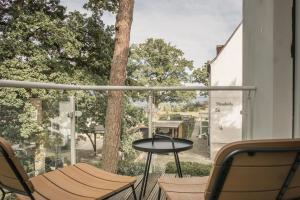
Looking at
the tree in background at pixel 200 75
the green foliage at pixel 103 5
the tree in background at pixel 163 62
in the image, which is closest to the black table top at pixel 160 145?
the green foliage at pixel 103 5

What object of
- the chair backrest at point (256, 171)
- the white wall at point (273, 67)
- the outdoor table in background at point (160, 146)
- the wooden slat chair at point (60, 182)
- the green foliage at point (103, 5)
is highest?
the green foliage at point (103, 5)

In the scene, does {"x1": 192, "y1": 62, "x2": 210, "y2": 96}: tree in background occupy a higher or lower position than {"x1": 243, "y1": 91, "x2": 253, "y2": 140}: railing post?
higher

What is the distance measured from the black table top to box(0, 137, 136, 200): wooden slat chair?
32 centimetres

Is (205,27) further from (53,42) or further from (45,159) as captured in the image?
(45,159)

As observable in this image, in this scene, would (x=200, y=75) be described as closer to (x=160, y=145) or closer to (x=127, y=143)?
(x=127, y=143)

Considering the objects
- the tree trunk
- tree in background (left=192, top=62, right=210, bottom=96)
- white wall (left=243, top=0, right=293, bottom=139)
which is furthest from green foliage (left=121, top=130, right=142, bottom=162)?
tree in background (left=192, top=62, right=210, bottom=96)

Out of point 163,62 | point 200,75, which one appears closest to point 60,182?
point 200,75

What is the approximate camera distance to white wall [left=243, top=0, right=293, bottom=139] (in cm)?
240

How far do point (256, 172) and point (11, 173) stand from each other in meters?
1.00

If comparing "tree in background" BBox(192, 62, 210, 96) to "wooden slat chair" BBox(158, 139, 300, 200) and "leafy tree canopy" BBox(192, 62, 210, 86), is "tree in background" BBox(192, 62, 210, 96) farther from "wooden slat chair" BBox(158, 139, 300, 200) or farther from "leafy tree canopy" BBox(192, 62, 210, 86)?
"wooden slat chair" BBox(158, 139, 300, 200)

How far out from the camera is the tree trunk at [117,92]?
7219mm

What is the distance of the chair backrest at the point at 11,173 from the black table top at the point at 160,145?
109 cm

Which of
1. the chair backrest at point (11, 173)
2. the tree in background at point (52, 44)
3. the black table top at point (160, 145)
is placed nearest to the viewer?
the chair backrest at point (11, 173)

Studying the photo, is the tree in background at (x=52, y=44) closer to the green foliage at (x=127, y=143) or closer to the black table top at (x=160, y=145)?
the green foliage at (x=127, y=143)
